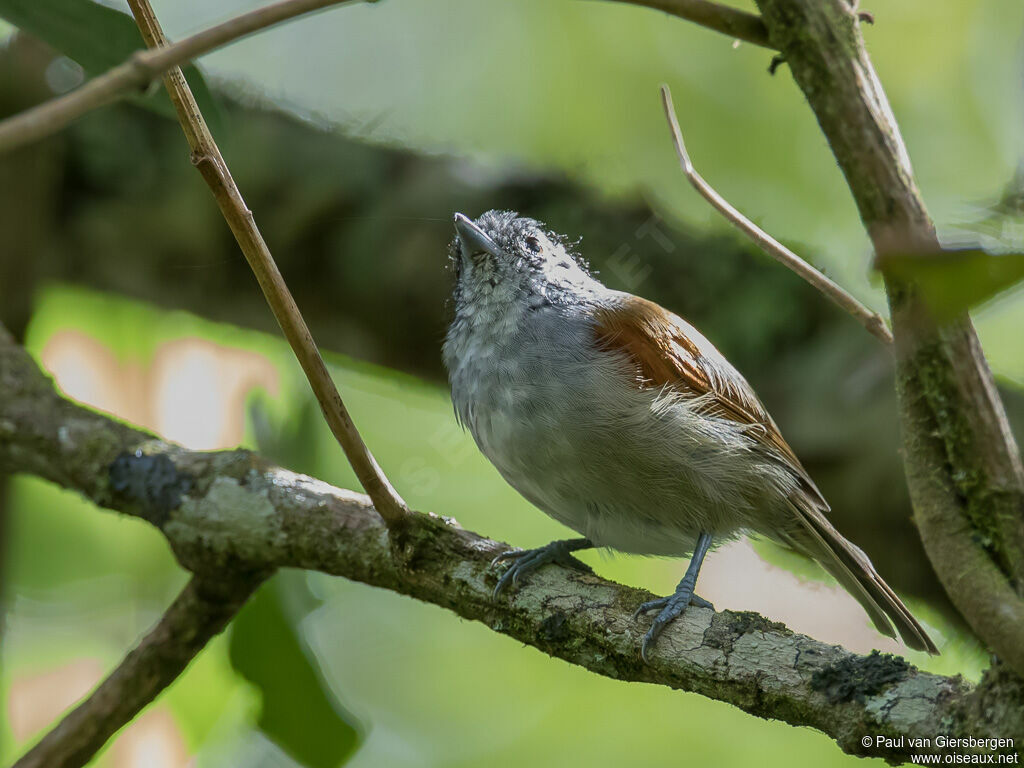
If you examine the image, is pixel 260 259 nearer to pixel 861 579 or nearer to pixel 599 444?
pixel 599 444

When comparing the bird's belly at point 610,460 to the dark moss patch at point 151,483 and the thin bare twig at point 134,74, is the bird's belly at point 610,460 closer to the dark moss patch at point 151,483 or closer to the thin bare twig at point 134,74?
the dark moss patch at point 151,483

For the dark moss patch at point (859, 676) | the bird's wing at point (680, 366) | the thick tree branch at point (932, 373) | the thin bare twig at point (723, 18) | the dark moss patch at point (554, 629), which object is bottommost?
the dark moss patch at point (554, 629)

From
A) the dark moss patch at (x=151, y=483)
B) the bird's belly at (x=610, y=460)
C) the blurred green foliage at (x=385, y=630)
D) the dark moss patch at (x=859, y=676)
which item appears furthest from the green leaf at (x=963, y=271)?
the blurred green foliage at (x=385, y=630)

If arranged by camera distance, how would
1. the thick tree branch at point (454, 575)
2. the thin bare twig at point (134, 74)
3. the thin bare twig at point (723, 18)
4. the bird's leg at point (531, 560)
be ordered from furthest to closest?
the bird's leg at point (531, 560) < the thick tree branch at point (454, 575) < the thin bare twig at point (723, 18) < the thin bare twig at point (134, 74)

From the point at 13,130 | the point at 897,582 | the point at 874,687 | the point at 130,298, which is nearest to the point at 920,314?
the point at 874,687

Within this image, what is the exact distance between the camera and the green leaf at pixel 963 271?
2.72ft

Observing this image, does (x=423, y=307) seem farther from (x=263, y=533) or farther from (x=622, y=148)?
(x=622, y=148)

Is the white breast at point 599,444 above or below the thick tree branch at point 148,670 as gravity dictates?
above

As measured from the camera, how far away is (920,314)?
1.30 m

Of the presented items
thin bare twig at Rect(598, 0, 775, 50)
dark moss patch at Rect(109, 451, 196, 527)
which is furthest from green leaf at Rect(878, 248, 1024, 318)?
dark moss patch at Rect(109, 451, 196, 527)

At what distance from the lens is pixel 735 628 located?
6.88ft

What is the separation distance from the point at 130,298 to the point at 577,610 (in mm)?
2825

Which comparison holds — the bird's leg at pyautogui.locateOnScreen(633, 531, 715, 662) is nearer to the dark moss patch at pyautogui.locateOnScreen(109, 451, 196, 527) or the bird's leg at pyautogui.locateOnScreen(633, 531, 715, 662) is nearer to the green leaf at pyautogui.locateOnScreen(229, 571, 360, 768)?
the green leaf at pyautogui.locateOnScreen(229, 571, 360, 768)

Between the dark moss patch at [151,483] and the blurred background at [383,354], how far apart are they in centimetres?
55
